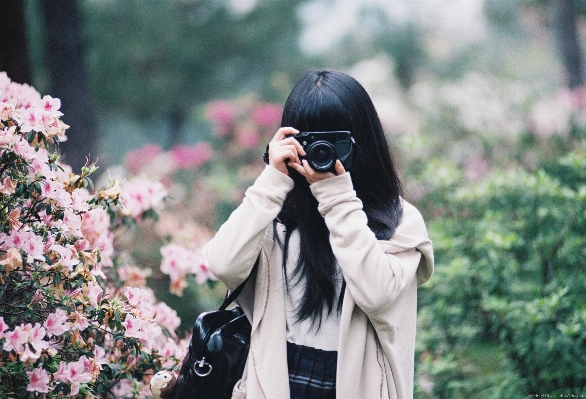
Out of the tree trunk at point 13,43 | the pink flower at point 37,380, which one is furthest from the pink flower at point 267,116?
the pink flower at point 37,380

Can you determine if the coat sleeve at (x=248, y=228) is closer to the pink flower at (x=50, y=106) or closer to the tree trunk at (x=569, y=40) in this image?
the pink flower at (x=50, y=106)

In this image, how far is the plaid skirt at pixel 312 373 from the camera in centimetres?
148

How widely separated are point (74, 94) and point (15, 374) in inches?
127

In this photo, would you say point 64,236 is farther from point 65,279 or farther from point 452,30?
point 452,30

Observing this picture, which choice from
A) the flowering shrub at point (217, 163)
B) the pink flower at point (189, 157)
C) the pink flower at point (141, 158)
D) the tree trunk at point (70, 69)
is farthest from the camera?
the pink flower at point (141, 158)

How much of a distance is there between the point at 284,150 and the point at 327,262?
11.8 inches

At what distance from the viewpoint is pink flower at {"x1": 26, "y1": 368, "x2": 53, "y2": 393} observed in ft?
4.81

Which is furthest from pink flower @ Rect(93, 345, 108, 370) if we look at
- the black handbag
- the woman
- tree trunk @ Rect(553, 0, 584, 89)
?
tree trunk @ Rect(553, 0, 584, 89)

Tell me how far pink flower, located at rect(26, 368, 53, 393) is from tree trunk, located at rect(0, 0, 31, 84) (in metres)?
1.81

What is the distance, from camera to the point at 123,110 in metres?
15.2

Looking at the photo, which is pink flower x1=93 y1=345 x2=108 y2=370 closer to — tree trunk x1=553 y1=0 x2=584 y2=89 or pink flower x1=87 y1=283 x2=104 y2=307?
pink flower x1=87 y1=283 x2=104 y2=307

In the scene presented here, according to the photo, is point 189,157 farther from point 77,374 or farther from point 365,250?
point 365,250

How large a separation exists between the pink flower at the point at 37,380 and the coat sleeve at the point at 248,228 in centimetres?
47

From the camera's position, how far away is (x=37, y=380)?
147 cm
